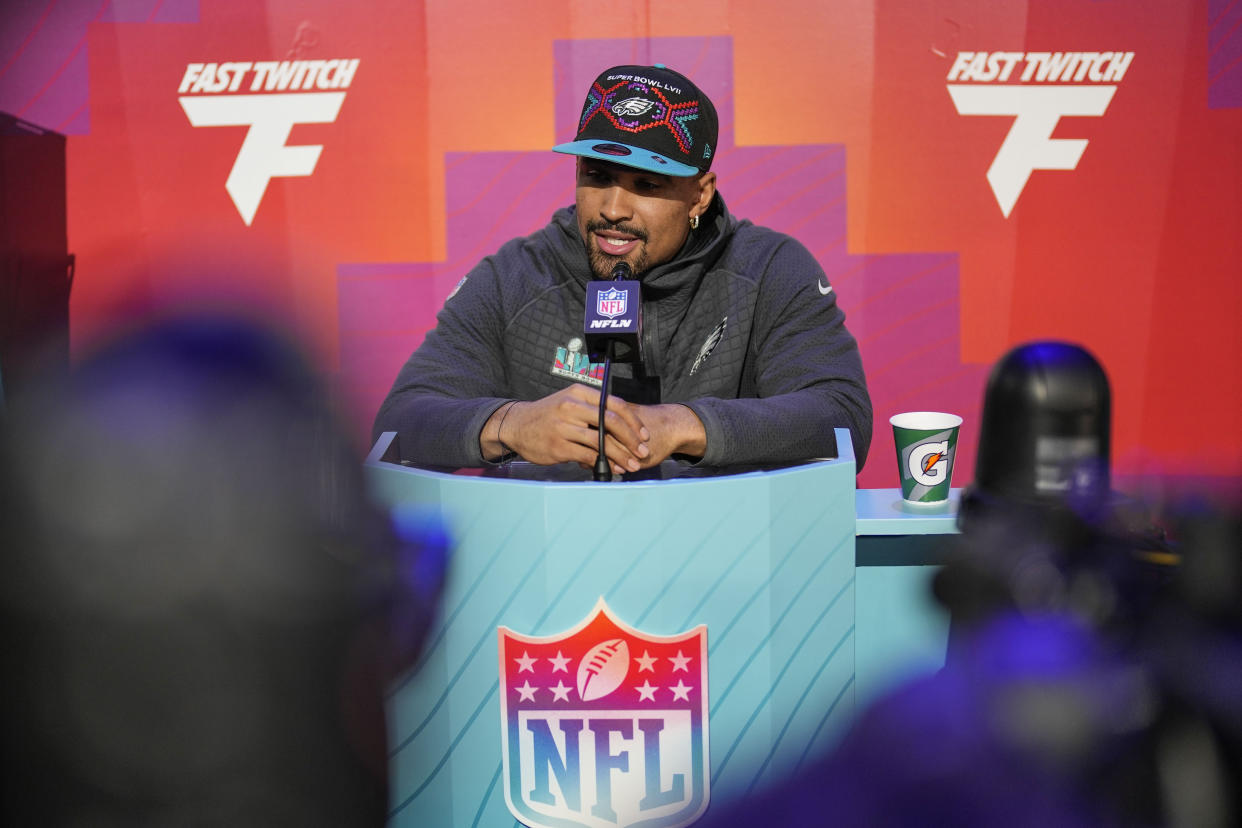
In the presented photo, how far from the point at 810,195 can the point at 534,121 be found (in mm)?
853

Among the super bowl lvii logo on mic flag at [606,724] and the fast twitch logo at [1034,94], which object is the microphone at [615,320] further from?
the fast twitch logo at [1034,94]

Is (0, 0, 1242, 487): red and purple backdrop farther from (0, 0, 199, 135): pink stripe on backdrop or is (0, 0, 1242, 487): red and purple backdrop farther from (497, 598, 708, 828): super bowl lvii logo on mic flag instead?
(497, 598, 708, 828): super bowl lvii logo on mic flag

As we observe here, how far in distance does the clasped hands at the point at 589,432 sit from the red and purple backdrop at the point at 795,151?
66.3 inches

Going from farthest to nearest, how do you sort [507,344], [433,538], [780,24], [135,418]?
[780,24] → [507,344] → [433,538] → [135,418]

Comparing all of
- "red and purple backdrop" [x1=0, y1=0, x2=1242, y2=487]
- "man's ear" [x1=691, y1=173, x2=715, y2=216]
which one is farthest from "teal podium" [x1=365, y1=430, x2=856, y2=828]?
"red and purple backdrop" [x1=0, y1=0, x2=1242, y2=487]

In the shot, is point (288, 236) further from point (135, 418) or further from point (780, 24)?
point (135, 418)

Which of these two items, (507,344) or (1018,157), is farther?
(1018,157)

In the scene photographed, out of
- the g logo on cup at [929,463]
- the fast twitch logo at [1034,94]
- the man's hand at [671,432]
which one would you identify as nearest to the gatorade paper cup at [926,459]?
the g logo on cup at [929,463]

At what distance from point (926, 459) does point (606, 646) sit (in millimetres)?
543

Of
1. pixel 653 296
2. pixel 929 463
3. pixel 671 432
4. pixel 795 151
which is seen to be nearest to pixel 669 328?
pixel 653 296

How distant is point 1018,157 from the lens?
113 inches

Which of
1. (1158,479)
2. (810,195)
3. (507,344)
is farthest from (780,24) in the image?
(1158,479)

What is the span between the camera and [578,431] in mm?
1241

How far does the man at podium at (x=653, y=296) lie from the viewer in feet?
5.29
